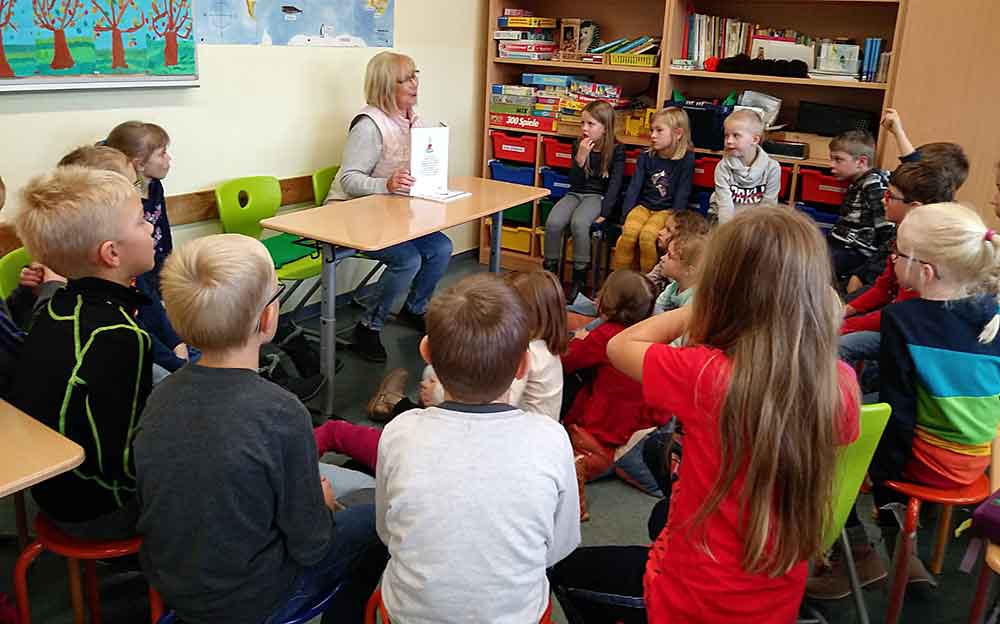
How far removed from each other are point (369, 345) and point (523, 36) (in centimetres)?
230

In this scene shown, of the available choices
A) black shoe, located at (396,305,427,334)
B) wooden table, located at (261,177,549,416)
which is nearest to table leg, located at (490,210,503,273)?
wooden table, located at (261,177,549,416)

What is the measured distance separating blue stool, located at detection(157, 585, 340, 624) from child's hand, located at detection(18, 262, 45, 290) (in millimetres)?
1175

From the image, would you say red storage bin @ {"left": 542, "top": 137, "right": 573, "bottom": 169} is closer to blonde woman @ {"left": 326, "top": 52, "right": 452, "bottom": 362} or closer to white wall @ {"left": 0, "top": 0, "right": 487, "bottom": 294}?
white wall @ {"left": 0, "top": 0, "right": 487, "bottom": 294}

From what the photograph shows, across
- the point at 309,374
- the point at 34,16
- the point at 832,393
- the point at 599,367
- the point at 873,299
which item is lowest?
the point at 309,374

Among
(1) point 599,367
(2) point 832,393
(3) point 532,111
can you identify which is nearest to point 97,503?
(2) point 832,393

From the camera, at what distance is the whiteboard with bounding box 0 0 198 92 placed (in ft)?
9.01

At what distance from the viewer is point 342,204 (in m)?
3.39

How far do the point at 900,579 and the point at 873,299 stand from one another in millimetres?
1342

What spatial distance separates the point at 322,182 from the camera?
3.97 metres

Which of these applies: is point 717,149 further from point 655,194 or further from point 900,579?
point 900,579

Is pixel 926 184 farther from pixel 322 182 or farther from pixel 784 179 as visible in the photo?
pixel 322 182

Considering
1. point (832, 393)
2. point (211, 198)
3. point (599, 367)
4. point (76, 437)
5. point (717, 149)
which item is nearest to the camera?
point (832, 393)

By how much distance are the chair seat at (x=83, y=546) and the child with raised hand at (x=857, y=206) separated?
122 inches

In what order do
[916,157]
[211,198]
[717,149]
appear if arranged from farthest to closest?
[717,149], [211,198], [916,157]
